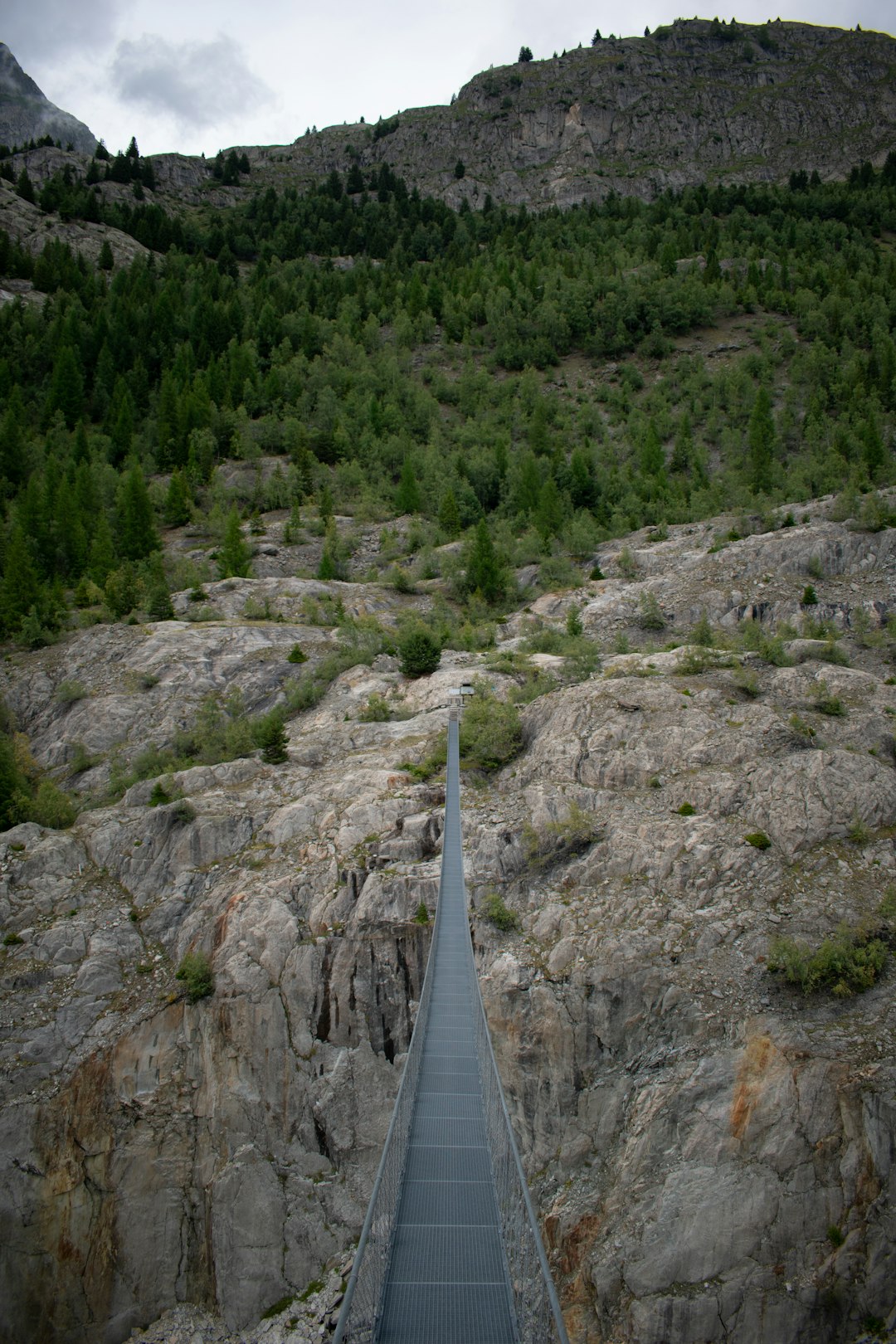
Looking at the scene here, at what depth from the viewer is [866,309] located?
7438cm

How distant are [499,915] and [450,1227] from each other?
1057cm

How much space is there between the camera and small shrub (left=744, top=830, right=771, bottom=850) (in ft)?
69.5

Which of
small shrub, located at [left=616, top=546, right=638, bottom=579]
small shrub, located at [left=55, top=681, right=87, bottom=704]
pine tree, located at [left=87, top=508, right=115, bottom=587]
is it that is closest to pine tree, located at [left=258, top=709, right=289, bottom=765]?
small shrub, located at [left=55, top=681, right=87, bottom=704]

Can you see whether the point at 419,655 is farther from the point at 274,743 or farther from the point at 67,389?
the point at 67,389

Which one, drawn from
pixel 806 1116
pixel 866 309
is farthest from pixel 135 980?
pixel 866 309

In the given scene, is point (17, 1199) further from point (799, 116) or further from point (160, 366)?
point (799, 116)

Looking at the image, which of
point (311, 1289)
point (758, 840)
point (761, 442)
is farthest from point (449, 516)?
point (311, 1289)

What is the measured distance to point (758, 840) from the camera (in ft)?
69.9

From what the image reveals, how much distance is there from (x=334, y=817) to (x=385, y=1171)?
15.3m

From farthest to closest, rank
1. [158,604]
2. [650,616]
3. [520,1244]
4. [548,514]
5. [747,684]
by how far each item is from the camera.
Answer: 1. [548,514]
2. [158,604]
3. [650,616]
4. [747,684]
5. [520,1244]

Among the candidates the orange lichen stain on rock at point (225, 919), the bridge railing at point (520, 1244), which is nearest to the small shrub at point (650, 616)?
the orange lichen stain on rock at point (225, 919)

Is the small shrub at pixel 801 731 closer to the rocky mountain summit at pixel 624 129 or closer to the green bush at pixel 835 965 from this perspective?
the green bush at pixel 835 965

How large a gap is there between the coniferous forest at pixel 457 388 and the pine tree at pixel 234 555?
0.54ft

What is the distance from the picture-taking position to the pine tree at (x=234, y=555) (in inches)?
1991
